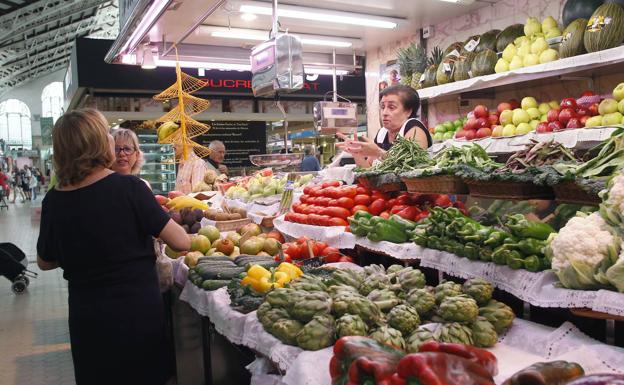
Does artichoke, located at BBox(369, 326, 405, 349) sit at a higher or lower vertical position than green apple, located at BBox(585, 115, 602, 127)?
lower

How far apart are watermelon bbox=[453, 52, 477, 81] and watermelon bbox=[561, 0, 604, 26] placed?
1.10m

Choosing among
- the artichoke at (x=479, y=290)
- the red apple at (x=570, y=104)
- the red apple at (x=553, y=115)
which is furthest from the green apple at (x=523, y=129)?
the artichoke at (x=479, y=290)

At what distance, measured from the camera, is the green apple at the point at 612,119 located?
4230 millimetres

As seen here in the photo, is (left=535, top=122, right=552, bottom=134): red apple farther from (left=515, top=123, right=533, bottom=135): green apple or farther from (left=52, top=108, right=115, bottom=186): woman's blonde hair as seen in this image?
(left=52, top=108, right=115, bottom=186): woman's blonde hair

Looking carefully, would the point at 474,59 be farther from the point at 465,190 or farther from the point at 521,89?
the point at 465,190

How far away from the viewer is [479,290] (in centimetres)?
202

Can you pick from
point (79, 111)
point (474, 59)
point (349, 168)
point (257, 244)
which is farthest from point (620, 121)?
point (79, 111)

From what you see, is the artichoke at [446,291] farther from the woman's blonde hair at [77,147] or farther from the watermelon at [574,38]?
the watermelon at [574,38]

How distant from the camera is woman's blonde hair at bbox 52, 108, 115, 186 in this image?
93.9 inches

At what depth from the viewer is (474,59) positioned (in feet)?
18.5

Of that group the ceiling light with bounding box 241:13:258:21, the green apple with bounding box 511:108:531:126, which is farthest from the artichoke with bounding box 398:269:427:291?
the ceiling light with bounding box 241:13:258:21

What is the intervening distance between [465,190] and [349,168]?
157 centimetres

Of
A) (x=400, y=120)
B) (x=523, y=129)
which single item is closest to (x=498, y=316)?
(x=400, y=120)

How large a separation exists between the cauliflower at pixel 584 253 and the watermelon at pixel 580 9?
3.34 meters
